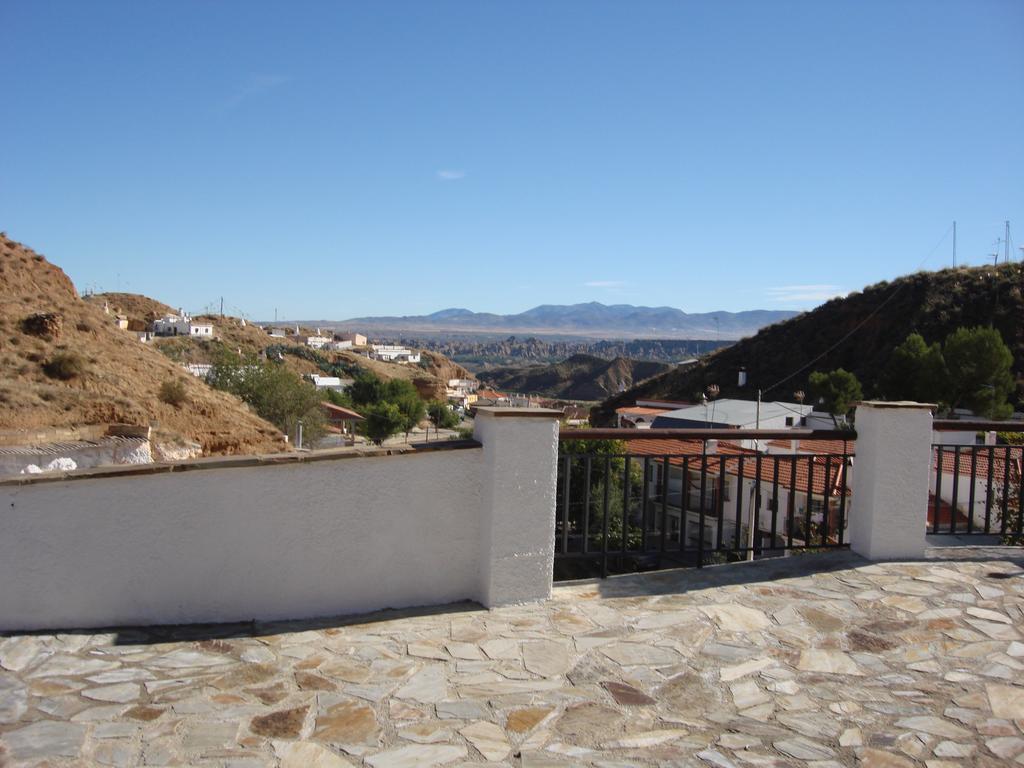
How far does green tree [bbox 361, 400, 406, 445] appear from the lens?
47.8 metres

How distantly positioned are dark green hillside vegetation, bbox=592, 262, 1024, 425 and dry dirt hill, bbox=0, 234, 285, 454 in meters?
25.8

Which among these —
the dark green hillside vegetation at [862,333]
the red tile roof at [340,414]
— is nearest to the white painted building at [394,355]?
the red tile roof at [340,414]

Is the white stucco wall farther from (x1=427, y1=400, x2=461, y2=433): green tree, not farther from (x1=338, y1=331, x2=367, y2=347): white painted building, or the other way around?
(x1=338, y1=331, x2=367, y2=347): white painted building

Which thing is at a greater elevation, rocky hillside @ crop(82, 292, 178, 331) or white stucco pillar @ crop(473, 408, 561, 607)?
rocky hillside @ crop(82, 292, 178, 331)

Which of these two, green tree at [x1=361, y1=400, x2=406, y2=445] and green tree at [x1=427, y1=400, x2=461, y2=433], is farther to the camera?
green tree at [x1=427, y1=400, x2=461, y2=433]

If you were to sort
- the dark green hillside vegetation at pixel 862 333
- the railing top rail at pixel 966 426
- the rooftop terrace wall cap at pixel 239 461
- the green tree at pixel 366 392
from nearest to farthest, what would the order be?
the rooftop terrace wall cap at pixel 239 461, the railing top rail at pixel 966 426, the dark green hillside vegetation at pixel 862 333, the green tree at pixel 366 392

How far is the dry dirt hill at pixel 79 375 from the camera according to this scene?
1446 centimetres

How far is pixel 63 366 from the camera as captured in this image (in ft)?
51.5

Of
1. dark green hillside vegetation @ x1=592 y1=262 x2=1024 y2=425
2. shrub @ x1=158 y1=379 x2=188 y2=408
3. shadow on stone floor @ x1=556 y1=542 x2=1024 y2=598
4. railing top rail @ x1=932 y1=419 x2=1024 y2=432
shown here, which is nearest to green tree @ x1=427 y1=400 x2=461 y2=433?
dark green hillside vegetation @ x1=592 y1=262 x2=1024 y2=425

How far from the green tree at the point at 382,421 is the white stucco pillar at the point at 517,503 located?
4321 cm

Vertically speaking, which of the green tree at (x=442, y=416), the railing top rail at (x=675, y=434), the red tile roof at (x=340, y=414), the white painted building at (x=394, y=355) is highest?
the railing top rail at (x=675, y=434)

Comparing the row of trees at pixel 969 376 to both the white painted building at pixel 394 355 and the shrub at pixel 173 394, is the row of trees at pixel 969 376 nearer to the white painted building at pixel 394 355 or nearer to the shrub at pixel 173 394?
the shrub at pixel 173 394

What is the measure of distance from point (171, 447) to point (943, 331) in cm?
3732

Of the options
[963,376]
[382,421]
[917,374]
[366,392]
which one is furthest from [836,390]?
[366,392]
